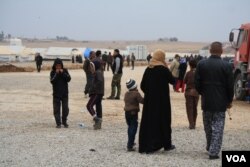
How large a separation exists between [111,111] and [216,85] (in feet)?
28.3

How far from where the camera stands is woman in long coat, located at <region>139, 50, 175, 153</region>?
10.4 meters

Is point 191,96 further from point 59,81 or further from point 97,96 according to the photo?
point 59,81

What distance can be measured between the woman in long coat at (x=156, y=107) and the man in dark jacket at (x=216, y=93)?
830mm

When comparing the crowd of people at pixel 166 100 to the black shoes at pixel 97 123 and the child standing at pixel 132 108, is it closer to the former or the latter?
the child standing at pixel 132 108

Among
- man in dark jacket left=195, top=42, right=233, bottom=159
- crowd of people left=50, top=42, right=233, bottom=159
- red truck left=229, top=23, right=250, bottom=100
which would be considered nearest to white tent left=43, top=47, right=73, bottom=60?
red truck left=229, top=23, right=250, bottom=100

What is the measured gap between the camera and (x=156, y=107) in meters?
10.4

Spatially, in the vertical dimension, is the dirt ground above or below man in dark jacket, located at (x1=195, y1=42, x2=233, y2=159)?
below

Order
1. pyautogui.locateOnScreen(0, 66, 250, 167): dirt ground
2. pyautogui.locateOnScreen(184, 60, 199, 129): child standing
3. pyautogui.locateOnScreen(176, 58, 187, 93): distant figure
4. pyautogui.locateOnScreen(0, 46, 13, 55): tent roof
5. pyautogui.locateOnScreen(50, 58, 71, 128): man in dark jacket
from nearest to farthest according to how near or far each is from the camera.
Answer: pyautogui.locateOnScreen(0, 66, 250, 167): dirt ground < pyautogui.locateOnScreen(184, 60, 199, 129): child standing < pyautogui.locateOnScreen(50, 58, 71, 128): man in dark jacket < pyautogui.locateOnScreen(176, 58, 187, 93): distant figure < pyautogui.locateOnScreen(0, 46, 13, 55): tent roof

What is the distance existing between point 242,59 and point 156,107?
521 inches

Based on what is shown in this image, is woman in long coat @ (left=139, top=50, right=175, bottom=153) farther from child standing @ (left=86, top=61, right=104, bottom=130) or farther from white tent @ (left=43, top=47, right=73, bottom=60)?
white tent @ (left=43, top=47, right=73, bottom=60)

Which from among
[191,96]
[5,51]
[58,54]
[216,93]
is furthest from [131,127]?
[58,54]

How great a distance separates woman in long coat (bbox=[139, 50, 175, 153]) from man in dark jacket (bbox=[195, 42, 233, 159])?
830 millimetres

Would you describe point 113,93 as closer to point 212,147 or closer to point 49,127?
point 49,127

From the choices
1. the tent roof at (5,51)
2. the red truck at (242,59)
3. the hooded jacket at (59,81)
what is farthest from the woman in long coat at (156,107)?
the tent roof at (5,51)
